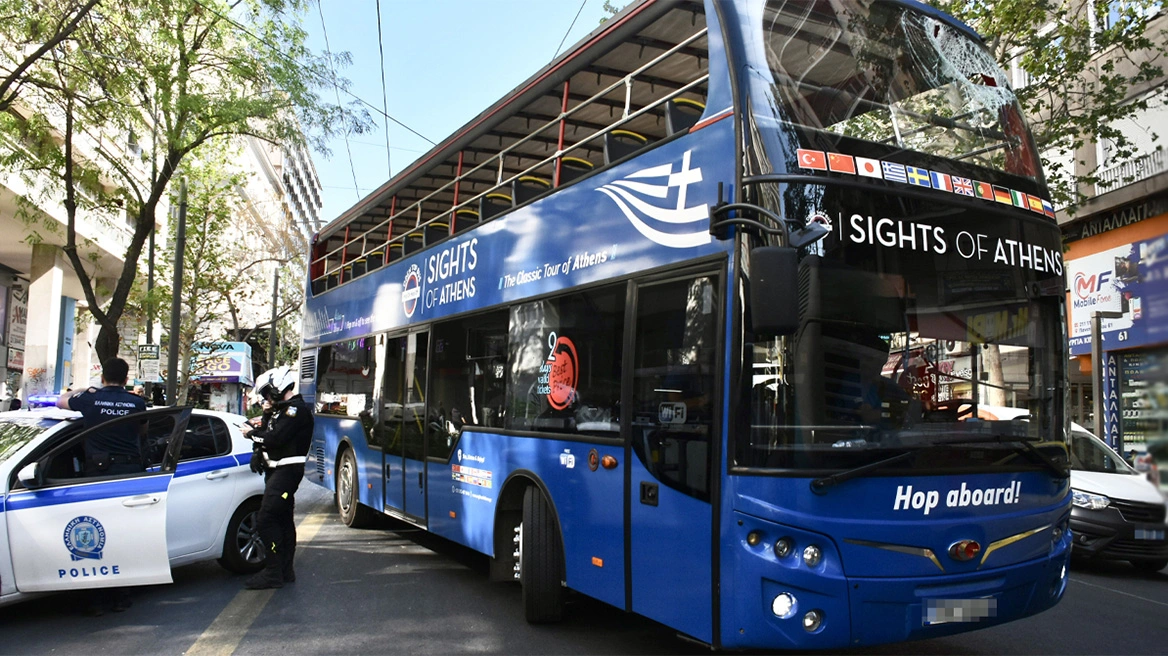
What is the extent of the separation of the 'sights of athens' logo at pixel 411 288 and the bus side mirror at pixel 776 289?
222 inches

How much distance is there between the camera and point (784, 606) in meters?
4.28

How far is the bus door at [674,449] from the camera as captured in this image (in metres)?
4.64

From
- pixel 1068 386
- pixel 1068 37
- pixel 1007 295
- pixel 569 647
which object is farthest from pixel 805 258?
pixel 1068 37

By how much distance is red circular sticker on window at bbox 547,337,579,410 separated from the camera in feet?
20.1

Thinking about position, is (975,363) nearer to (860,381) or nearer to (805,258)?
(860,381)

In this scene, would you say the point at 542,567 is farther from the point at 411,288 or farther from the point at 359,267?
the point at 359,267

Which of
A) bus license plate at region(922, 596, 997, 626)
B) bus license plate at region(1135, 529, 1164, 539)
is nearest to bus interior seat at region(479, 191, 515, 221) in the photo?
bus license plate at region(922, 596, 997, 626)

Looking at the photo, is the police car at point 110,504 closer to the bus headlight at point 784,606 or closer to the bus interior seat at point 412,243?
the bus interior seat at point 412,243

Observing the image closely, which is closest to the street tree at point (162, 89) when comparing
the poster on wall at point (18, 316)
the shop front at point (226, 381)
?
the poster on wall at point (18, 316)

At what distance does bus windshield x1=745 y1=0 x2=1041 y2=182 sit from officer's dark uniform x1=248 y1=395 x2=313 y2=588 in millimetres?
4968

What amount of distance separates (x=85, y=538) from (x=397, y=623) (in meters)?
2.21

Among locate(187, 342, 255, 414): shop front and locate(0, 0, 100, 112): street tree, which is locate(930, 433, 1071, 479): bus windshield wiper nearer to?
locate(0, 0, 100, 112): street tree

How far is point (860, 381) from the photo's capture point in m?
4.36

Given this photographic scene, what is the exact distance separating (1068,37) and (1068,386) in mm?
11159
